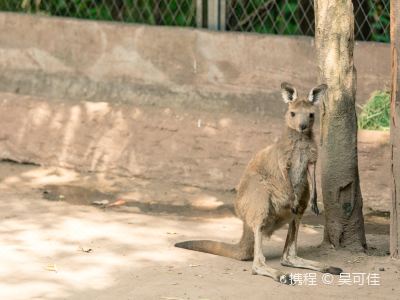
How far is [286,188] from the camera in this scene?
667cm

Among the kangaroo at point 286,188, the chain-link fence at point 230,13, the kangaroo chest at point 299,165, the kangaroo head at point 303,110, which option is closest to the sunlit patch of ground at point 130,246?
the kangaroo at point 286,188

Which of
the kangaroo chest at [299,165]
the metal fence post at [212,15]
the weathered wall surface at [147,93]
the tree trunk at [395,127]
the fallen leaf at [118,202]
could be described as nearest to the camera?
the tree trunk at [395,127]

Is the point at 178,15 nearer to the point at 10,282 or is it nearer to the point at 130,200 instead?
the point at 130,200

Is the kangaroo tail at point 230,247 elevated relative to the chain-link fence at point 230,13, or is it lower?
lower

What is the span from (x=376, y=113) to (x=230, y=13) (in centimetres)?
201

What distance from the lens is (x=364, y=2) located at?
934 centimetres

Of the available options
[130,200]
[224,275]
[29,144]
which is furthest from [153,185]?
[224,275]

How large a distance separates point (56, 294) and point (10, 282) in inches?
14.7

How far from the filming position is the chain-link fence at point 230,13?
9.34m

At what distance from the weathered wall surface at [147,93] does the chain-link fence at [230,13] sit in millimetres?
337

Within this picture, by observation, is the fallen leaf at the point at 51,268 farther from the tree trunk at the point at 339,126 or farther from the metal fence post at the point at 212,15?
the metal fence post at the point at 212,15

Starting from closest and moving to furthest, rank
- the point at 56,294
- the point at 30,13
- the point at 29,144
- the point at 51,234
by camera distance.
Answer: the point at 56,294 < the point at 51,234 < the point at 29,144 < the point at 30,13

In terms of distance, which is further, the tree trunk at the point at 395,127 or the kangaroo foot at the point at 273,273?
the tree trunk at the point at 395,127

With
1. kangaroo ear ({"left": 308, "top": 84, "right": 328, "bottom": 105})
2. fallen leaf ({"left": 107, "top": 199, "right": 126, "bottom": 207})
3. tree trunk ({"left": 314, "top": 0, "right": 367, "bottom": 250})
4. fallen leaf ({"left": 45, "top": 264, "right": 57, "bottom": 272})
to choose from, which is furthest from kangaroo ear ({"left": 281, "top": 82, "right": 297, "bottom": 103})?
fallen leaf ({"left": 107, "top": 199, "right": 126, "bottom": 207})
